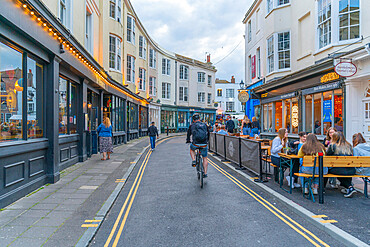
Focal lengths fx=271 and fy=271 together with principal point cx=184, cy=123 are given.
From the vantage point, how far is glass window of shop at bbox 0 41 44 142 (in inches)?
225

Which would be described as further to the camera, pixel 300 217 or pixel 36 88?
pixel 36 88

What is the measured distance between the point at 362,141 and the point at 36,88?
854cm

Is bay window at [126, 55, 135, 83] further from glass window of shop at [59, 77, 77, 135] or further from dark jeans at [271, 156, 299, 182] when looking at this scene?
dark jeans at [271, 156, 299, 182]

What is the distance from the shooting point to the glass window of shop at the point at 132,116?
22.7 meters

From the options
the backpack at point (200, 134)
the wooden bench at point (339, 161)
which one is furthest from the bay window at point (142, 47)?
the wooden bench at point (339, 161)

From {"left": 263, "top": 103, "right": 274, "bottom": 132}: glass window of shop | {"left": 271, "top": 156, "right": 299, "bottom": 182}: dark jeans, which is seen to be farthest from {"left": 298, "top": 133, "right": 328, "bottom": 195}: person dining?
{"left": 263, "top": 103, "right": 274, "bottom": 132}: glass window of shop

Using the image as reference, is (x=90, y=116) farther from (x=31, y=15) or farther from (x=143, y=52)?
(x=143, y=52)

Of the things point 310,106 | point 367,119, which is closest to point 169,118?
point 310,106

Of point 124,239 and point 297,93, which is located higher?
point 297,93

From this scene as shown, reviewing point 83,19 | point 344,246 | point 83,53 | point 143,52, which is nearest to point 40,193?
point 83,53

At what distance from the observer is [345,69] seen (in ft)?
31.2

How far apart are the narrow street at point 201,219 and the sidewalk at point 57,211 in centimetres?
46

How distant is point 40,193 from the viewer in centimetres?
658

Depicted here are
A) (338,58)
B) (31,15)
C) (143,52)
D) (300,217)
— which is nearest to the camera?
(300,217)
